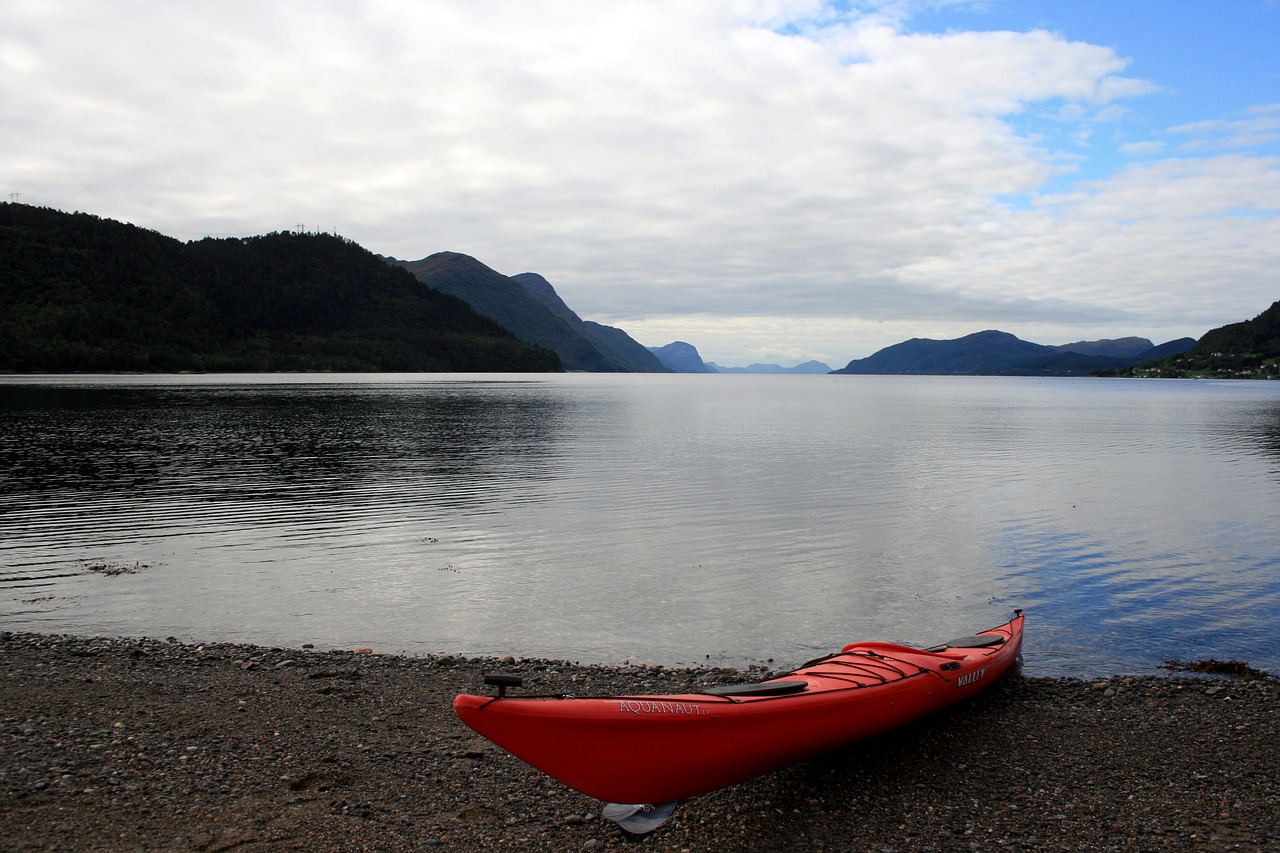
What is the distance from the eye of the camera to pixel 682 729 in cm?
729

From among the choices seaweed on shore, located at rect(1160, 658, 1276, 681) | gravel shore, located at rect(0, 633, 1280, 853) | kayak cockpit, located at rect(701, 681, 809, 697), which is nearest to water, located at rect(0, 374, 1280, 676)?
seaweed on shore, located at rect(1160, 658, 1276, 681)

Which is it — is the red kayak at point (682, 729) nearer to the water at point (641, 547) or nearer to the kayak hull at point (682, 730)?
the kayak hull at point (682, 730)

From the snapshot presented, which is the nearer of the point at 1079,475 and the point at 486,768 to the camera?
the point at 486,768

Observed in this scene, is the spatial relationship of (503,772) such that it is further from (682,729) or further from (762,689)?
(762,689)

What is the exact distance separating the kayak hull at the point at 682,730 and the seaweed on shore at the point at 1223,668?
611 cm

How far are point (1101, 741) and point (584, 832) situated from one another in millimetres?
6427

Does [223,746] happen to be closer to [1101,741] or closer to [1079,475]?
[1101,741]

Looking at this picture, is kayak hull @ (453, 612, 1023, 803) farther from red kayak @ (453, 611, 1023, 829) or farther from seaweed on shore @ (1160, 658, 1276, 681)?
seaweed on shore @ (1160, 658, 1276, 681)

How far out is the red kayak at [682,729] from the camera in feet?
22.6

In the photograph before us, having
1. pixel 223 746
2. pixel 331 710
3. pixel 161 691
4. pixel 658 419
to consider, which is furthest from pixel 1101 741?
pixel 658 419

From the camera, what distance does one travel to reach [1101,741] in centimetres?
960

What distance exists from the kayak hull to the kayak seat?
0.01 metres

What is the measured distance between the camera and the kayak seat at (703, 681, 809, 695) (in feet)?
26.1

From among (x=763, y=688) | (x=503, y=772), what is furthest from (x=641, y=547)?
(x=763, y=688)
